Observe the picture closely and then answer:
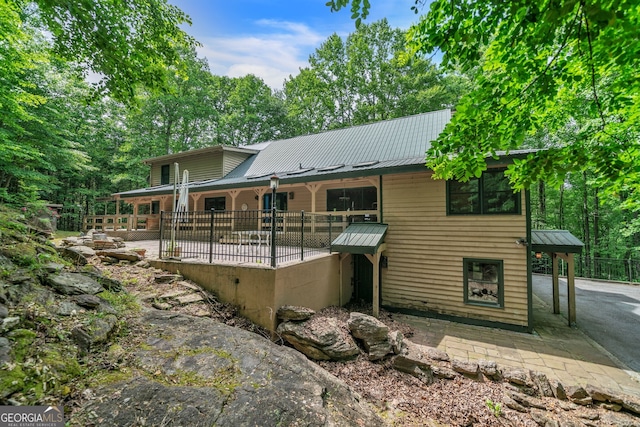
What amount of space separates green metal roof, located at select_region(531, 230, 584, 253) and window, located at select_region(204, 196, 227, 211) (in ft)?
43.9

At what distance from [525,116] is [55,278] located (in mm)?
6805

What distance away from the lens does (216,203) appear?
14.9m

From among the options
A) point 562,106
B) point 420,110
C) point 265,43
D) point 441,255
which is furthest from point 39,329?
point 420,110

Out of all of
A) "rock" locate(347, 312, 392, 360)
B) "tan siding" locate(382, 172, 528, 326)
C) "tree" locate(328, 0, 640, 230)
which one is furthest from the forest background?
"rock" locate(347, 312, 392, 360)

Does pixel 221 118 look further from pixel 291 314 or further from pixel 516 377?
pixel 516 377

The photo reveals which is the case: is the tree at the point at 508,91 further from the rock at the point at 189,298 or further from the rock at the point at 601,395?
the rock at the point at 189,298

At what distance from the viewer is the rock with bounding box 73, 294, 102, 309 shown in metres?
3.45

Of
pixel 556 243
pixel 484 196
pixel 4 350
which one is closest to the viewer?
pixel 4 350

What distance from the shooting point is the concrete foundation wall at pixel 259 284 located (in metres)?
5.05

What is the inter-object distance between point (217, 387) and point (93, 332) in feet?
5.13

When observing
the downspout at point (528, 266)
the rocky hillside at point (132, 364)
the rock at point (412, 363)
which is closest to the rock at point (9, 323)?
the rocky hillside at point (132, 364)

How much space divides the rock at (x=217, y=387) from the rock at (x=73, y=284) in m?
0.88

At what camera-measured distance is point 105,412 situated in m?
Answer: 2.11

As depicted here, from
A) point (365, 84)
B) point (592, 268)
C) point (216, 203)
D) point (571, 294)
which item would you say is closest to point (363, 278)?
point (571, 294)
